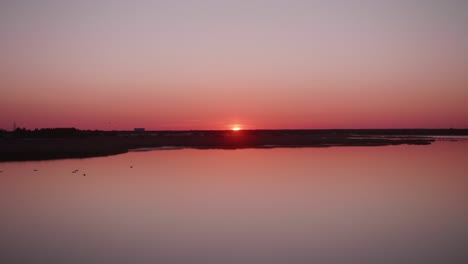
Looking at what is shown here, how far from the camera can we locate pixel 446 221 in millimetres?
18469

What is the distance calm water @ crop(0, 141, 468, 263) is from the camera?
14148mm

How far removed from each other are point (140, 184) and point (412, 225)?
657 inches

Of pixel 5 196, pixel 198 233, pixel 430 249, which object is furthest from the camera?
pixel 5 196

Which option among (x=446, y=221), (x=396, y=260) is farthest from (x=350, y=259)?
(x=446, y=221)

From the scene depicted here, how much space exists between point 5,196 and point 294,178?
16988 mm

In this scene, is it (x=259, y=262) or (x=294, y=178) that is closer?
(x=259, y=262)

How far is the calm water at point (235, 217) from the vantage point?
557 inches

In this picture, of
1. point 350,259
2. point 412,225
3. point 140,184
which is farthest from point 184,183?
point 350,259

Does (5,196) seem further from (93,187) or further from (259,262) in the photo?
(259,262)

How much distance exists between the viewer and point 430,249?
14.4 m

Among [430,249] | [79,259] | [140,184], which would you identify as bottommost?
[79,259]

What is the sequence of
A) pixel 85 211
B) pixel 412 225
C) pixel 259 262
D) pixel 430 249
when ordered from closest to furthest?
pixel 259 262 → pixel 430 249 → pixel 412 225 → pixel 85 211

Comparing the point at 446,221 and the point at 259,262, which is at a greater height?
the point at 446,221

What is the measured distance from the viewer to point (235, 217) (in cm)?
1917
